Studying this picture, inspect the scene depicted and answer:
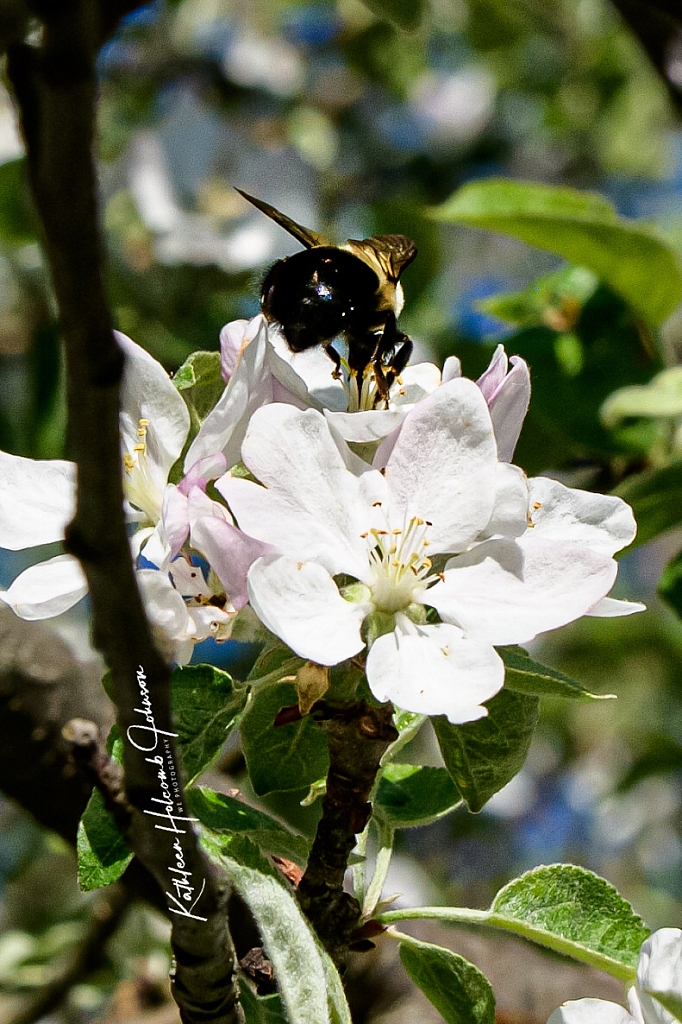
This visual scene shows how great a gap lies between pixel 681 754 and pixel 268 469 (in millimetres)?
1661

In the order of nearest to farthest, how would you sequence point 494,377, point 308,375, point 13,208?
point 494,377, point 308,375, point 13,208

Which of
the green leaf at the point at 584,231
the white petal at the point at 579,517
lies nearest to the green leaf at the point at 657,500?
the green leaf at the point at 584,231

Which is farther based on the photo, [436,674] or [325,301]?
[325,301]

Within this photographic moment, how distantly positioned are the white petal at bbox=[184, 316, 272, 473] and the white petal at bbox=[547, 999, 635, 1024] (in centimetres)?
39

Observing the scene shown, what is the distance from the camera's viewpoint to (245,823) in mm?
698

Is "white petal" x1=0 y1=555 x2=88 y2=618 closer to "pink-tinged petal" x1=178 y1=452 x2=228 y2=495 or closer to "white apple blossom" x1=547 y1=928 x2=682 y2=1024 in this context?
"pink-tinged petal" x1=178 y1=452 x2=228 y2=495

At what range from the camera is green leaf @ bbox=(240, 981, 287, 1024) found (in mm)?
671

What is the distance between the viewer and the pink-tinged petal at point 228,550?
60cm

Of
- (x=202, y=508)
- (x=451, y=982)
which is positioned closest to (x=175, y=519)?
(x=202, y=508)

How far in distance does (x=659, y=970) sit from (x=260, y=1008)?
0.76ft

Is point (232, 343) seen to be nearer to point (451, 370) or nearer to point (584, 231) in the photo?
point (451, 370)

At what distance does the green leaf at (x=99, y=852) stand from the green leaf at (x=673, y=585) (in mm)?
736

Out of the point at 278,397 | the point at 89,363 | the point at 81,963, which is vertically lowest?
the point at 81,963

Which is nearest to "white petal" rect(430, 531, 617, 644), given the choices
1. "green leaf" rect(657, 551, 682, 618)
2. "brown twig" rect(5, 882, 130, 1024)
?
"green leaf" rect(657, 551, 682, 618)
